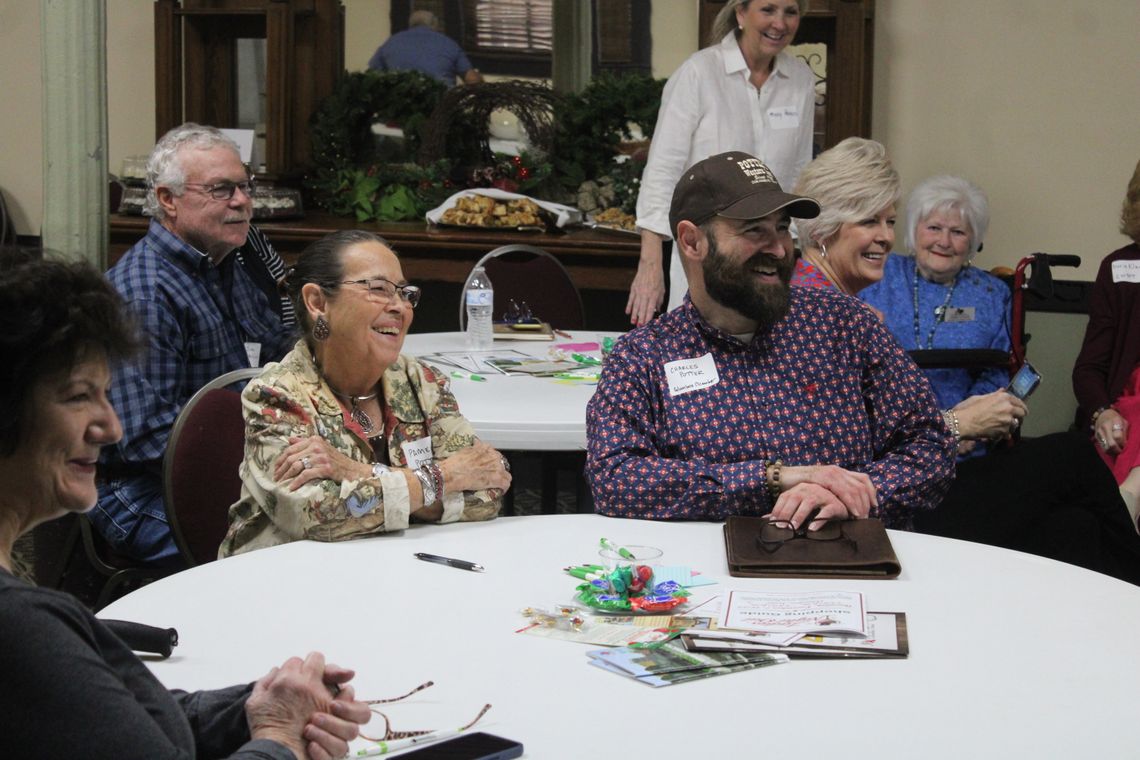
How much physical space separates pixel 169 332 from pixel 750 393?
1420 mm

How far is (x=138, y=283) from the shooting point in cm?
321

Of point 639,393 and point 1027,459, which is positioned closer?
point 639,393

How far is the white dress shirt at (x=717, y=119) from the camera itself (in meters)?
4.66

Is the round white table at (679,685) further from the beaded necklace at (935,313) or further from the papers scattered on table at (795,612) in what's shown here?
the beaded necklace at (935,313)

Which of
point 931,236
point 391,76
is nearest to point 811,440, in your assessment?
point 931,236

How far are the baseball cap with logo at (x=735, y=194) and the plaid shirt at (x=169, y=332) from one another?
4.01ft

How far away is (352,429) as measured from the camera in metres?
2.44

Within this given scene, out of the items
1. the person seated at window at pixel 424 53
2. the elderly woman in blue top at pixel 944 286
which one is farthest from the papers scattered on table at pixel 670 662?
the person seated at window at pixel 424 53

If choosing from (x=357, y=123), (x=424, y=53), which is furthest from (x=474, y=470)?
(x=424, y=53)

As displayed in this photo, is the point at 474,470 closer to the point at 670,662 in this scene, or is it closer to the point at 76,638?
the point at 670,662

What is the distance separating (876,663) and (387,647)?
0.63m

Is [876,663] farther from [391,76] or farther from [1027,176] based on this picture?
[391,76]

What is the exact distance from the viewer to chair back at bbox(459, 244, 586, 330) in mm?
4797

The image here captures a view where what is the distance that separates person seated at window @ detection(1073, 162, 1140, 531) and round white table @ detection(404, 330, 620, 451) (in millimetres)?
1752
